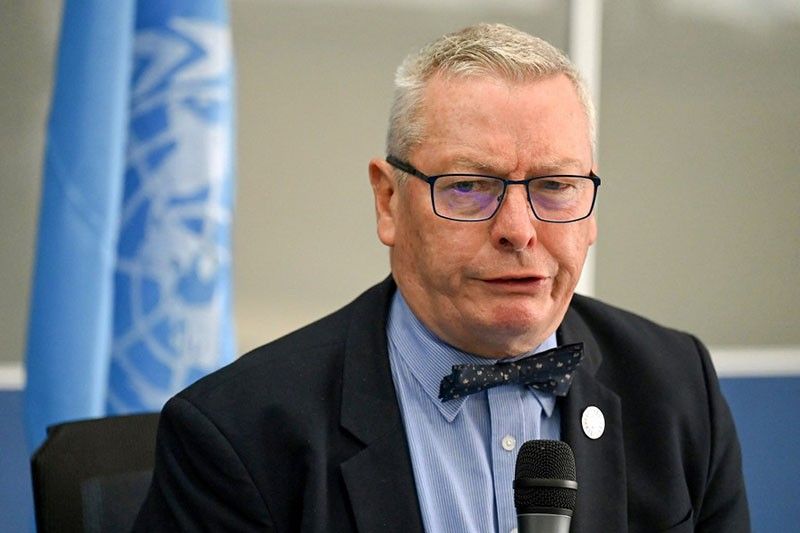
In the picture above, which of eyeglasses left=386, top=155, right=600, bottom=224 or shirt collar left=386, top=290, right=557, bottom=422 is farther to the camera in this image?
shirt collar left=386, top=290, right=557, bottom=422

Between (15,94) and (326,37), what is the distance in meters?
1.20

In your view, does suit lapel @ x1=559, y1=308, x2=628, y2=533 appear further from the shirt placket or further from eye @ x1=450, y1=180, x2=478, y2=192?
eye @ x1=450, y1=180, x2=478, y2=192

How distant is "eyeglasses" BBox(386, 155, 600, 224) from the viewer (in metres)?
1.66

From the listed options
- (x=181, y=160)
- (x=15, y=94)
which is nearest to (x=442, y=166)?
(x=181, y=160)

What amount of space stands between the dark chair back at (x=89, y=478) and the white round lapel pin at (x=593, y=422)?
2.41 feet

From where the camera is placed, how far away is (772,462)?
4836 millimetres

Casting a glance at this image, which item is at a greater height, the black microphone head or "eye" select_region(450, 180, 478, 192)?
"eye" select_region(450, 180, 478, 192)

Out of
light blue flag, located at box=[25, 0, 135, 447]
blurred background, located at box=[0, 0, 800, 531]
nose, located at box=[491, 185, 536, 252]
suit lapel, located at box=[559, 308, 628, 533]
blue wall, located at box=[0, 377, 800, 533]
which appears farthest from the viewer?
blue wall, located at box=[0, 377, 800, 533]

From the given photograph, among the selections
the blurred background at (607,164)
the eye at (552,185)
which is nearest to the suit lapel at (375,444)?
the eye at (552,185)

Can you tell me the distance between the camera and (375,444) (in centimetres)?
171

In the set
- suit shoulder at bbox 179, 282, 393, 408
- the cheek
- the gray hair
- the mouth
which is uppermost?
the gray hair

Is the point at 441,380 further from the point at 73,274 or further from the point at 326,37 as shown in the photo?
the point at 326,37

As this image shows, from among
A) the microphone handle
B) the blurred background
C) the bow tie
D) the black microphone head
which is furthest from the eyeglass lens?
the blurred background

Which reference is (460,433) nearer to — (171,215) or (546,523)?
(546,523)
